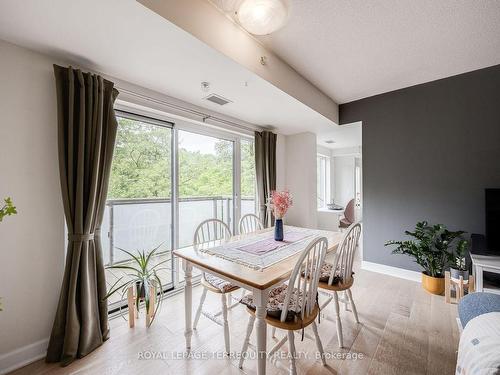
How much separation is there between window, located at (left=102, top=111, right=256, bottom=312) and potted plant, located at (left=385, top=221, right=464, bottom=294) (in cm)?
228

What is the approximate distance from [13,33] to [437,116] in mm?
4016

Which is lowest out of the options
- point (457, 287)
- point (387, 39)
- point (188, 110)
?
point (457, 287)

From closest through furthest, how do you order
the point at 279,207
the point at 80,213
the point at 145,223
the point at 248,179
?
the point at 80,213 → the point at 279,207 → the point at 145,223 → the point at 248,179

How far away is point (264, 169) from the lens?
344 centimetres

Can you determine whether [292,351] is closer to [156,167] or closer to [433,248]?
[156,167]

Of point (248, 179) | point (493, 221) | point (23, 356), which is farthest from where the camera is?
point (248, 179)

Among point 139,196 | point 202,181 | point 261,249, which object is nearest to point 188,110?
point 202,181

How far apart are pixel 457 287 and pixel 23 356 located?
3786mm

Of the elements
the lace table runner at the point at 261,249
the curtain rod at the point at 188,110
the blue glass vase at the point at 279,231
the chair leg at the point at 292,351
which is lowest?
the chair leg at the point at 292,351

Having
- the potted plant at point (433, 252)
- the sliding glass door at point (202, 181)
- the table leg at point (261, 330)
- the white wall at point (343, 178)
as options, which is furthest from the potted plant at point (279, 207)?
the white wall at point (343, 178)

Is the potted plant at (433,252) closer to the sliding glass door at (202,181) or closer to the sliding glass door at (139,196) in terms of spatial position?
the sliding glass door at (202,181)

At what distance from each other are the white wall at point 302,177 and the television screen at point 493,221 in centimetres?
216

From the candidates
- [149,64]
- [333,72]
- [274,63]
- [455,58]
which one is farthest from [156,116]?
[455,58]

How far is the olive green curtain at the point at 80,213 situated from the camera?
1.57 meters
